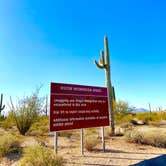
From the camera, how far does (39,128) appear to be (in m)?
12.9

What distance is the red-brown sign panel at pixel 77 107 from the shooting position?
661cm

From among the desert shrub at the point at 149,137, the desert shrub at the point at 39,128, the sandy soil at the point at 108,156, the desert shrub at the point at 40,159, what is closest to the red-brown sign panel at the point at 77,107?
the sandy soil at the point at 108,156

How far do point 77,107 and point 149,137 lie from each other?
3.67 meters

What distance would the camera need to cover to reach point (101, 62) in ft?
38.1

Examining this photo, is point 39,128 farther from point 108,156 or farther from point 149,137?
point 108,156

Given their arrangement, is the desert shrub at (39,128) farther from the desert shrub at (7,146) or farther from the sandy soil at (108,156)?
the sandy soil at (108,156)

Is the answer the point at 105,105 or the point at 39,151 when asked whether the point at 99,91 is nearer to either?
the point at 105,105

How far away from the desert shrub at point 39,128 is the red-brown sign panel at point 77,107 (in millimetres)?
5016

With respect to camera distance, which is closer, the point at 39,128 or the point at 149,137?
the point at 149,137

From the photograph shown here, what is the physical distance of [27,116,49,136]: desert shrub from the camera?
39.0 feet

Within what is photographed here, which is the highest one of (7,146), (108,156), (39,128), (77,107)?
(77,107)

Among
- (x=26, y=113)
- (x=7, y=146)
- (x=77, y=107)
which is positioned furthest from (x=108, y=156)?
(x=26, y=113)

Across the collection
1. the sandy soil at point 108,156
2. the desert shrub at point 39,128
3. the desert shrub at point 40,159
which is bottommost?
the sandy soil at point 108,156

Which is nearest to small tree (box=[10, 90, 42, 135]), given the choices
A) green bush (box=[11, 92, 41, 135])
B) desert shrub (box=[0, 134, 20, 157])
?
green bush (box=[11, 92, 41, 135])
